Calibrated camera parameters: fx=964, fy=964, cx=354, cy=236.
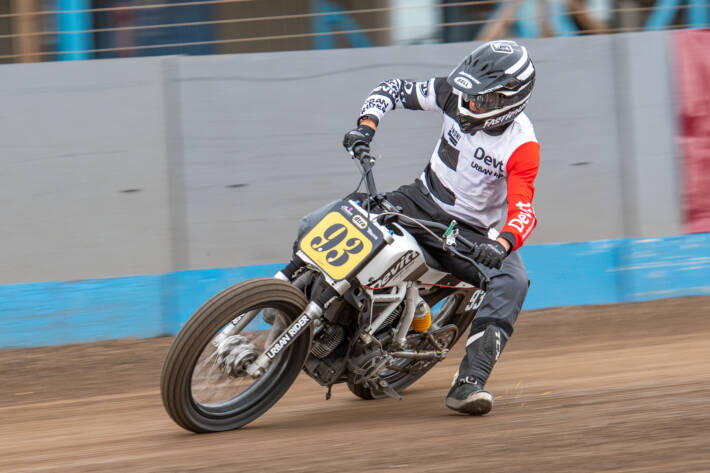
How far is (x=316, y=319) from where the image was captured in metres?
4.75

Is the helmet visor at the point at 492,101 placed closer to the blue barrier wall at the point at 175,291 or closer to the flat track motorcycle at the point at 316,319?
the flat track motorcycle at the point at 316,319

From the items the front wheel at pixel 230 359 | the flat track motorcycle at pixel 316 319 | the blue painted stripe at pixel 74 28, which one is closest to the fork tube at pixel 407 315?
the flat track motorcycle at pixel 316 319

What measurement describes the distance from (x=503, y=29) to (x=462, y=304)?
3.88 meters

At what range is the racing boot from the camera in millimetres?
5090

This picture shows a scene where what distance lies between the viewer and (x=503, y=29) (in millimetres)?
8727

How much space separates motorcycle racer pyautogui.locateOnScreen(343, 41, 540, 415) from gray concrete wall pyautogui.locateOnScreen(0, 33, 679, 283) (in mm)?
2390

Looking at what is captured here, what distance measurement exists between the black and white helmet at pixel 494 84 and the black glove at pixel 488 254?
81 centimetres

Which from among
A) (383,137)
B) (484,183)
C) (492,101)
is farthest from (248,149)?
(492,101)

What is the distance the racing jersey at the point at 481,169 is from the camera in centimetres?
506

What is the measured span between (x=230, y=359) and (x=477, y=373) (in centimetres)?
138

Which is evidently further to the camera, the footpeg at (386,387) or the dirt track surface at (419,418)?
the footpeg at (386,387)

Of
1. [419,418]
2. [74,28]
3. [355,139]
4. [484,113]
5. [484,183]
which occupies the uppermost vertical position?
[484,113]

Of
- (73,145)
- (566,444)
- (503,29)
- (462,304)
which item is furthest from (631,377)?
(73,145)

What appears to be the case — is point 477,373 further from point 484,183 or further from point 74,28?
point 74,28
